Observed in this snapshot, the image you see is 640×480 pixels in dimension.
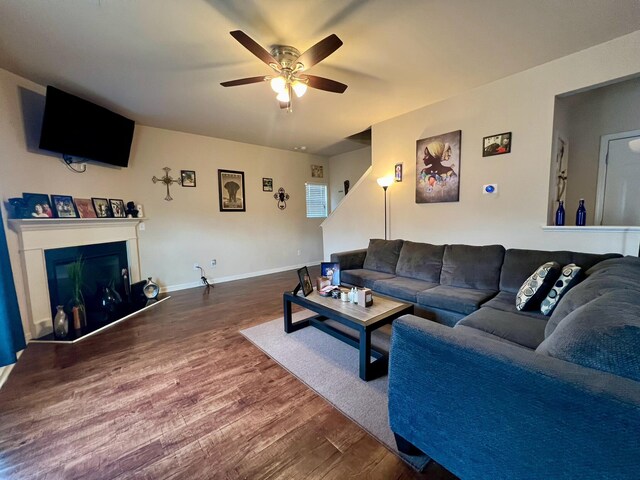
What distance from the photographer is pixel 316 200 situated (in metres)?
6.61

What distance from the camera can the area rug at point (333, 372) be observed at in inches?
→ 62.1

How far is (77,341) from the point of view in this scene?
264 centimetres

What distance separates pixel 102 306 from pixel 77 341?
2.76 feet

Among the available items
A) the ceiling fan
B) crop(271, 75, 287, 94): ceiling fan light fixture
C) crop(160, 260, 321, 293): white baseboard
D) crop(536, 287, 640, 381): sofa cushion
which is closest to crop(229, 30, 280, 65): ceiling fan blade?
the ceiling fan

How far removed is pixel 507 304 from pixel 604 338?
1.55 metres

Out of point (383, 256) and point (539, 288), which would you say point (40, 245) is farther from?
point (539, 288)

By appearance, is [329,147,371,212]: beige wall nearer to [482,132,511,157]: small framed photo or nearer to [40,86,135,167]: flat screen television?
[482,132,511,157]: small framed photo

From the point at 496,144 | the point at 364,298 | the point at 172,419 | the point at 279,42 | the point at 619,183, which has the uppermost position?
the point at 279,42

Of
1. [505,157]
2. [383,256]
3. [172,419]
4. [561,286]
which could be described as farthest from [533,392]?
[505,157]

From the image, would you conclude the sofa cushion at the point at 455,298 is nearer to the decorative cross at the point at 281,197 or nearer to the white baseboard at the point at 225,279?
the white baseboard at the point at 225,279

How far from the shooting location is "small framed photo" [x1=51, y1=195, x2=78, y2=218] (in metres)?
3.04

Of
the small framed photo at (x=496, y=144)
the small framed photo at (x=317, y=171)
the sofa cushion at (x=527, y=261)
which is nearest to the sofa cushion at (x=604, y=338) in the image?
the sofa cushion at (x=527, y=261)

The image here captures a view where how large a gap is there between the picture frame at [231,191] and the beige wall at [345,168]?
2371 millimetres

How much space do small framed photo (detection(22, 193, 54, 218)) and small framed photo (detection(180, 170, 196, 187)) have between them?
1812 mm
